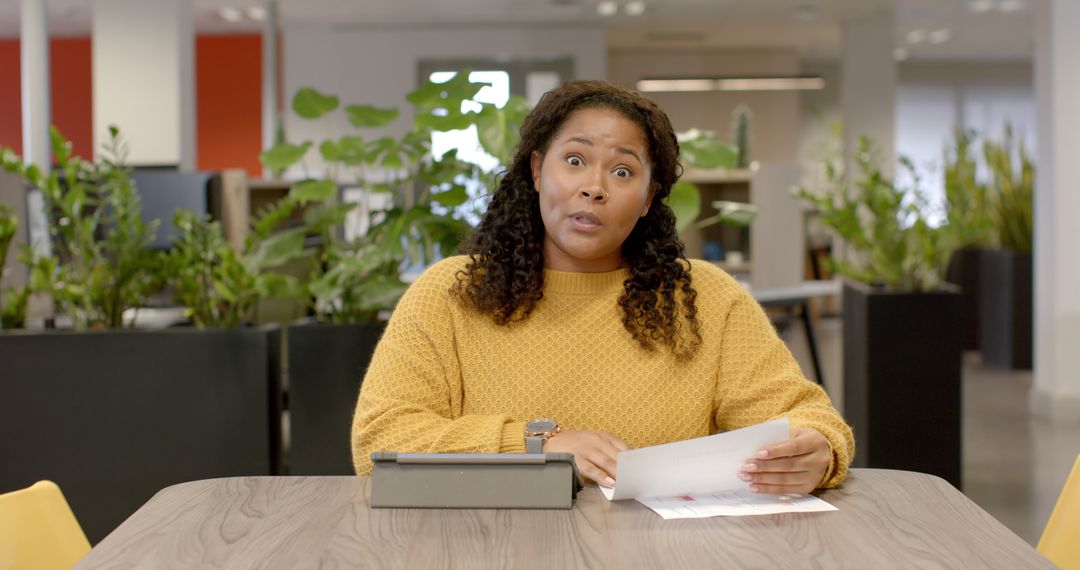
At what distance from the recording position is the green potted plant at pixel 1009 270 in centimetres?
733

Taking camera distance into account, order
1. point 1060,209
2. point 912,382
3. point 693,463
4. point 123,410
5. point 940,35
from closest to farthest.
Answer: point 693,463, point 123,410, point 912,382, point 1060,209, point 940,35

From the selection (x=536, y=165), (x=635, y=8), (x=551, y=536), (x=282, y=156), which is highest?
(x=635, y=8)

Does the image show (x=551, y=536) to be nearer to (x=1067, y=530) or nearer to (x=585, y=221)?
(x=585, y=221)

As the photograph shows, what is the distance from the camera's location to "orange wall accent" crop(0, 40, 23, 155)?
1126 cm

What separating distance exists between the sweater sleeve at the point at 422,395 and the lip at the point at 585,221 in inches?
8.7

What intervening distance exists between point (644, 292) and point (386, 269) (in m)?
1.55

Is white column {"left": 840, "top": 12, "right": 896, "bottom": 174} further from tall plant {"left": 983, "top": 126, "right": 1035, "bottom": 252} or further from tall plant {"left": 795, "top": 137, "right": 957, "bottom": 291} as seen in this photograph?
tall plant {"left": 795, "top": 137, "right": 957, "bottom": 291}

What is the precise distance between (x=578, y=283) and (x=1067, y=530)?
75cm

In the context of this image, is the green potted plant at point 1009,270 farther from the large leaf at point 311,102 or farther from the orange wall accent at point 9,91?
the orange wall accent at point 9,91

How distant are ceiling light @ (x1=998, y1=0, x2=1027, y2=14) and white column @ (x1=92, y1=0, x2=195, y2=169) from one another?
706 cm

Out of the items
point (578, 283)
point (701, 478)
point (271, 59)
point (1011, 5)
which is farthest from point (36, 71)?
point (1011, 5)

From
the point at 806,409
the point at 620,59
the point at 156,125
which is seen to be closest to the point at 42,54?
the point at 156,125

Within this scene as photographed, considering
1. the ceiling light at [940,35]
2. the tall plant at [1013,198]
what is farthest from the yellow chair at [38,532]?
the ceiling light at [940,35]

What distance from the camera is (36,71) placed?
511 centimetres
